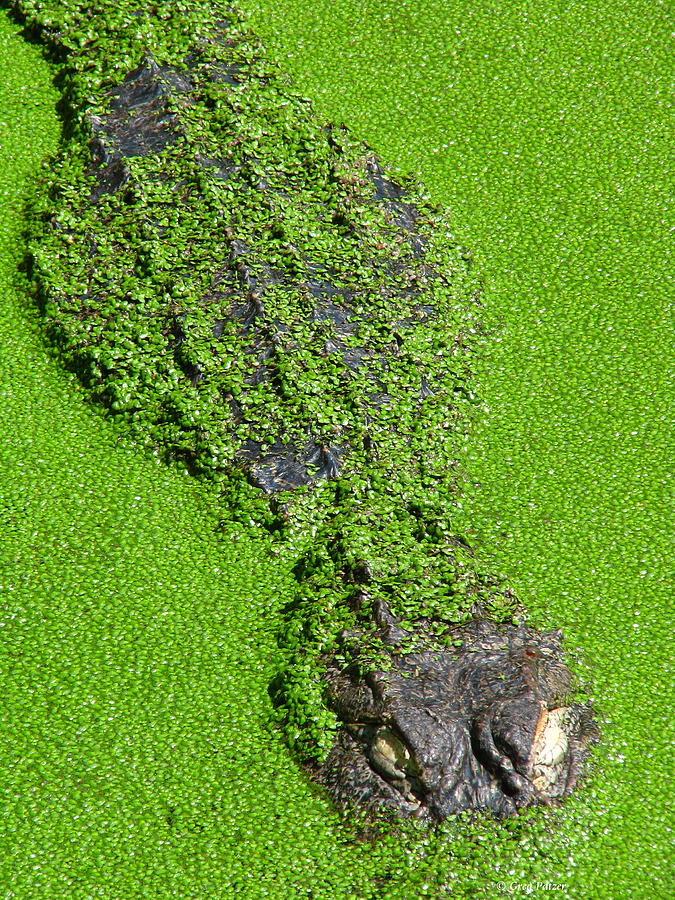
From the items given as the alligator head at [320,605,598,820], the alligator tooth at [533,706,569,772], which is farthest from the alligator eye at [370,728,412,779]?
the alligator tooth at [533,706,569,772]

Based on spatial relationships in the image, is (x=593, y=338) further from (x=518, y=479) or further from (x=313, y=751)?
(x=313, y=751)

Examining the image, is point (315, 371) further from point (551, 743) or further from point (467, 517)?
point (551, 743)

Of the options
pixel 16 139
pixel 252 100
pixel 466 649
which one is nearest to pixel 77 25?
pixel 16 139

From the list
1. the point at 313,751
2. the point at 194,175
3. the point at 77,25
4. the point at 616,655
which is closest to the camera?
the point at 313,751

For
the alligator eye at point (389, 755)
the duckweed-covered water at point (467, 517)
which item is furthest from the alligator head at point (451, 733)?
the duckweed-covered water at point (467, 517)

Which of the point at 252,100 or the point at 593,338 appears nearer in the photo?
the point at 593,338

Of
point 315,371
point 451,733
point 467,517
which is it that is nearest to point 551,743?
point 451,733
